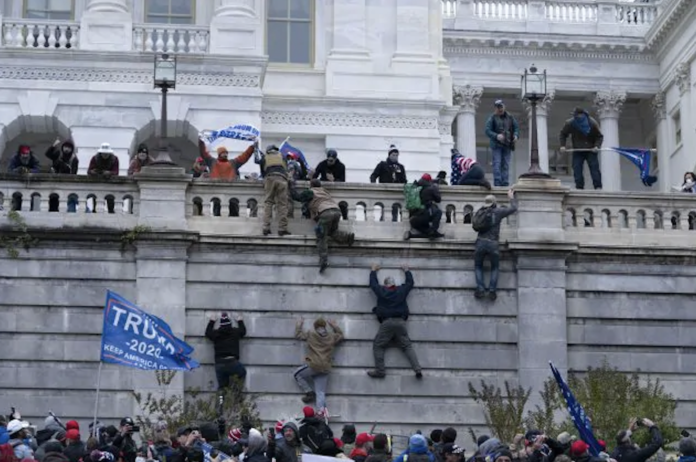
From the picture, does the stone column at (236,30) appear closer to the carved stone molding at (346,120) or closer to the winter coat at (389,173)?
the carved stone molding at (346,120)

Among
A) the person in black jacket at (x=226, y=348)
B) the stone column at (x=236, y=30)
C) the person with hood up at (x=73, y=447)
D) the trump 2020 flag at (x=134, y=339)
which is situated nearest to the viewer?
Answer: the person with hood up at (x=73, y=447)

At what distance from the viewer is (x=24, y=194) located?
1481 inches

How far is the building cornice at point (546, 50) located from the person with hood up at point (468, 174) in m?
32.4

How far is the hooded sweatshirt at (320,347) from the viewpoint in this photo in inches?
1454

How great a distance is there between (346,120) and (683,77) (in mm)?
23771

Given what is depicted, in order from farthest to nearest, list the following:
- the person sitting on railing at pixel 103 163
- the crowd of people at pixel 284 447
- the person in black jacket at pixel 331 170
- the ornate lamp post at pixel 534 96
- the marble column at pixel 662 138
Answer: the marble column at pixel 662 138
the person in black jacket at pixel 331 170
the ornate lamp post at pixel 534 96
the person sitting on railing at pixel 103 163
the crowd of people at pixel 284 447

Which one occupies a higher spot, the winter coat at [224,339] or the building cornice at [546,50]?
the building cornice at [546,50]

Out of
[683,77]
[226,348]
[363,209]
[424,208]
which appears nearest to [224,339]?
[226,348]

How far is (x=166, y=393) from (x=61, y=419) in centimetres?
191

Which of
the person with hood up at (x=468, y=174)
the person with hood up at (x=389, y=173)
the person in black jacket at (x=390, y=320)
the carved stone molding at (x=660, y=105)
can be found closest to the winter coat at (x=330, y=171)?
the person with hood up at (x=389, y=173)

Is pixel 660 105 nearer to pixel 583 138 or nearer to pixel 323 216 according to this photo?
pixel 583 138

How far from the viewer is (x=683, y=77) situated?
236 feet

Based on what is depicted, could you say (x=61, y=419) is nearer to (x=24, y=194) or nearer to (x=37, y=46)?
(x=24, y=194)

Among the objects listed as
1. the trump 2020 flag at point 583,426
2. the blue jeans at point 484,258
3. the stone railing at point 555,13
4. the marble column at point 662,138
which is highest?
the stone railing at point 555,13
